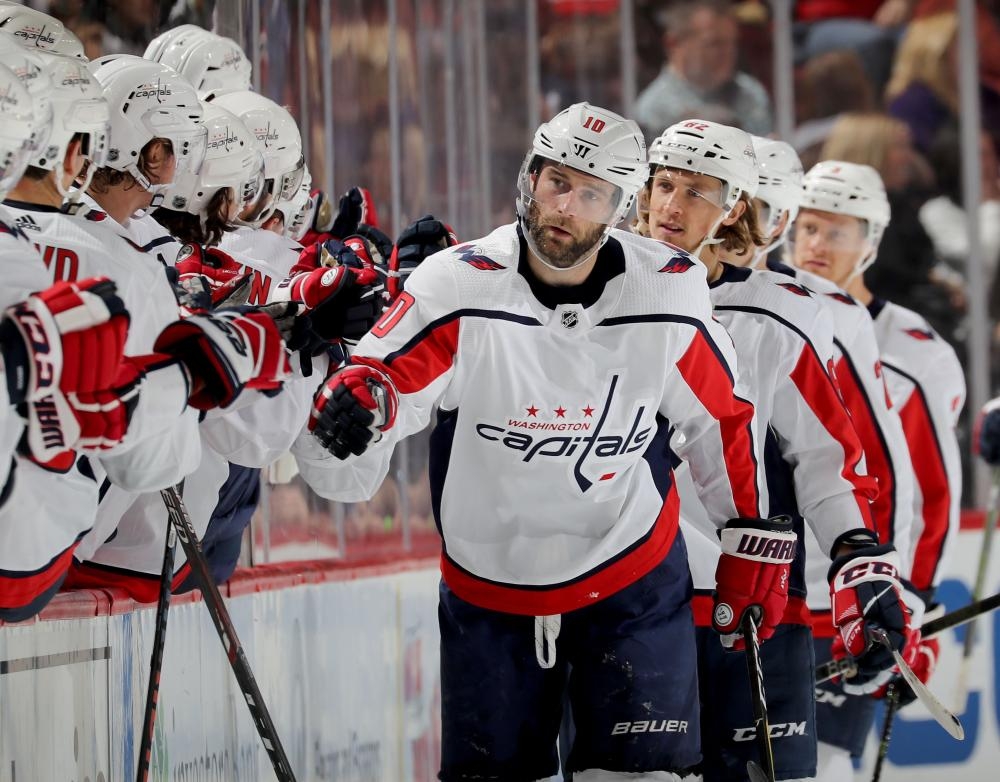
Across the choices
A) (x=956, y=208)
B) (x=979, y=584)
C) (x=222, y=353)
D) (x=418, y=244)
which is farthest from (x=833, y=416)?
(x=956, y=208)

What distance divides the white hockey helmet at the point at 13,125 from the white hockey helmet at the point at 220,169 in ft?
3.15

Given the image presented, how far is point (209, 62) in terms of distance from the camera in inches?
146

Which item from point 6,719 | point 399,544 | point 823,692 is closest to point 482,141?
point 399,544

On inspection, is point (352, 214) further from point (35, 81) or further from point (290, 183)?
point (35, 81)

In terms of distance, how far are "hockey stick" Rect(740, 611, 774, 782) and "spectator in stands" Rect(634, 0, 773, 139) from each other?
527 centimetres

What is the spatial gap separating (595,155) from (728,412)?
0.48 metres

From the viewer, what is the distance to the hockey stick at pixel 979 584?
5.10 m

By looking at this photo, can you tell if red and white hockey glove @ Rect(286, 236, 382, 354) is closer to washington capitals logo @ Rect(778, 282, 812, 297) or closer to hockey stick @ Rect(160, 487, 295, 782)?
hockey stick @ Rect(160, 487, 295, 782)

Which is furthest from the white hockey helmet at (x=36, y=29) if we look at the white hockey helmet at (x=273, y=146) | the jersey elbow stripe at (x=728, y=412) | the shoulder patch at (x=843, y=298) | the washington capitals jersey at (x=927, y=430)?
the washington capitals jersey at (x=927, y=430)

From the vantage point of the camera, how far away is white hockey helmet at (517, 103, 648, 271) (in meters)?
2.77

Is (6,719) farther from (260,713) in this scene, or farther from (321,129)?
(321,129)

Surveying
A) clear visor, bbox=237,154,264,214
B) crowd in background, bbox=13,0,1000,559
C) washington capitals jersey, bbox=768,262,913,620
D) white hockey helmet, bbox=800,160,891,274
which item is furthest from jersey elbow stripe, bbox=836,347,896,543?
crowd in background, bbox=13,0,1000,559

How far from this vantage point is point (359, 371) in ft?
8.18

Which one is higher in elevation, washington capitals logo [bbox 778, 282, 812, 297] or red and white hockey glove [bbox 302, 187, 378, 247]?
red and white hockey glove [bbox 302, 187, 378, 247]
